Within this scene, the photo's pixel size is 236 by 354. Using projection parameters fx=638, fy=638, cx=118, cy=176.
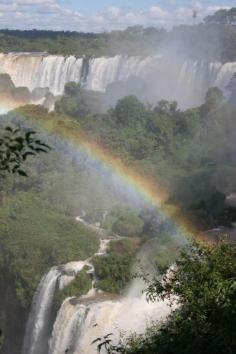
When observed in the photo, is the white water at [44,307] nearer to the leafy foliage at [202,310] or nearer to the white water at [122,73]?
the leafy foliage at [202,310]

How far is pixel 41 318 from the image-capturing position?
1027 inches

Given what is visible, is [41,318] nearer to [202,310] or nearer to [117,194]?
[117,194]

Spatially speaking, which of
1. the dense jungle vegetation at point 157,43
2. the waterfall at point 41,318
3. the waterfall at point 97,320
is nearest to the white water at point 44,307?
the waterfall at point 41,318

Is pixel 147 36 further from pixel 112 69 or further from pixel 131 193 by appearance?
pixel 131 193

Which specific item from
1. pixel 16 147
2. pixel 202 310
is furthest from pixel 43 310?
pixel 16 147

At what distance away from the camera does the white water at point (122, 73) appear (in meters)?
60.6

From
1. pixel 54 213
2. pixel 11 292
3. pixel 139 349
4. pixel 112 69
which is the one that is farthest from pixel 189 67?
pixel 139 349

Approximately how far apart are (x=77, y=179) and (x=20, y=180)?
3.92 m

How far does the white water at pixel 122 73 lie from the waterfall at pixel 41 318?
3661cm

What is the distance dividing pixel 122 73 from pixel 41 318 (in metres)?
45.1

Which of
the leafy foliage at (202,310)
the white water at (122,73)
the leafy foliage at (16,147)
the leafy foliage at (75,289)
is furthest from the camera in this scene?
the white water at (122,73)

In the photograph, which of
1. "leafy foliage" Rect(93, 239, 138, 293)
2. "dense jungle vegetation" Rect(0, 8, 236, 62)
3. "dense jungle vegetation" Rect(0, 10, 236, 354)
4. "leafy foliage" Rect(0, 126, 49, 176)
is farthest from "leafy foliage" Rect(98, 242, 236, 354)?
"dense jungle vegetation" Rect(0, 8, 236, 62)

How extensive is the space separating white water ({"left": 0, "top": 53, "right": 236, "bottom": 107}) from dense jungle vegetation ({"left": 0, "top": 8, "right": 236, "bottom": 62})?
244 centimetres

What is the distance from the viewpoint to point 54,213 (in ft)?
118
